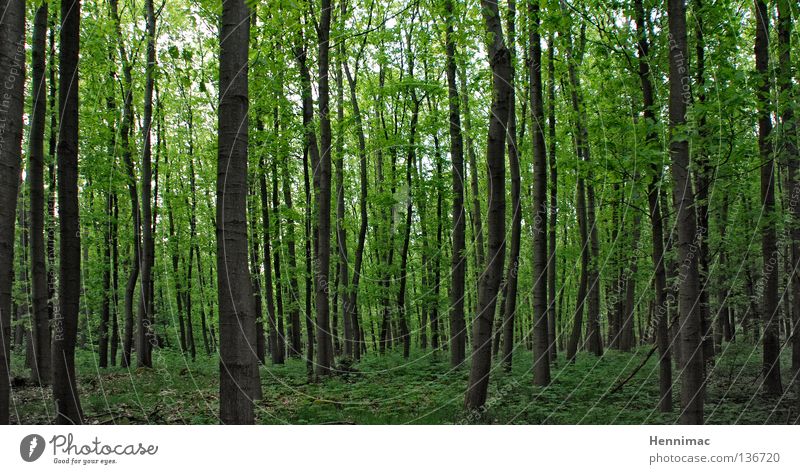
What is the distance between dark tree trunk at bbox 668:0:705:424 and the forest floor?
2853 millimetres

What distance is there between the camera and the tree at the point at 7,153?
220 inches

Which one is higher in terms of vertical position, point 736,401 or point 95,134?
point 95,134

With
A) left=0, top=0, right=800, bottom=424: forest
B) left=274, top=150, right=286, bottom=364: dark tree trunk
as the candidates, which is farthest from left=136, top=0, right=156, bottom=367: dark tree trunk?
left=274, top=150, right=286, bottom=364: dark tree trunk

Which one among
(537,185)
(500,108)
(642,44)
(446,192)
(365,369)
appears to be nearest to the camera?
(500,108)

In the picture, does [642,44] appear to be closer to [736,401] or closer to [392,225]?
[736,401]

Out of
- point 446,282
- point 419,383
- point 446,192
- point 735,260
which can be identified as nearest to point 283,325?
point 446,282

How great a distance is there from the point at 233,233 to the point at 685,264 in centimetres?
538

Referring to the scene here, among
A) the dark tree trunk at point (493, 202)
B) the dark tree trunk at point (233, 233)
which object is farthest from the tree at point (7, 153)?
the dark tree trunk at point (493, 202)

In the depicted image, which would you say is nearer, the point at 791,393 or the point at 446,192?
the point at 791,393

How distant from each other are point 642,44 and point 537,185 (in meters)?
3.94

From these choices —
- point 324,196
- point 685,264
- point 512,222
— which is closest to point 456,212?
point 324,196

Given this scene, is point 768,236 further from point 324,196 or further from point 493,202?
point 324,196

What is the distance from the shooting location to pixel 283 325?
2823 cm

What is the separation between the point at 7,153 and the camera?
18.7 feet
